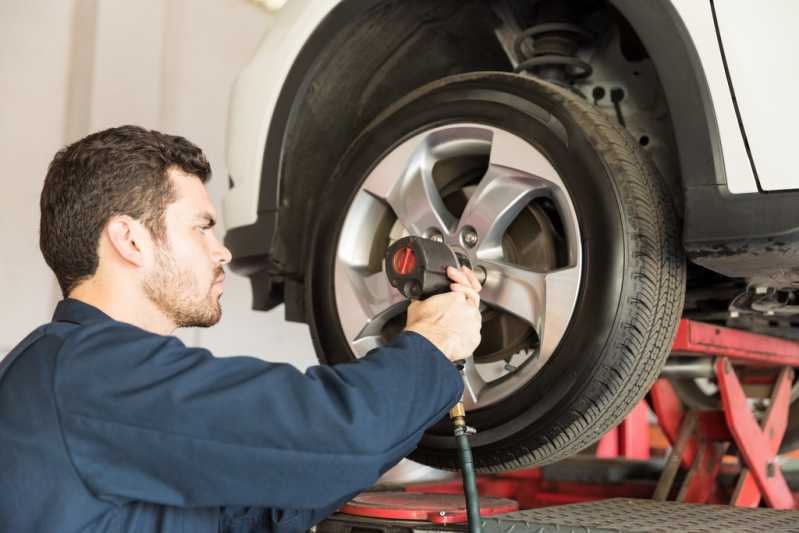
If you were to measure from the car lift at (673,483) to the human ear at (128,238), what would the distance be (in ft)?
1.84

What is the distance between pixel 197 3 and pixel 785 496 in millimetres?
2766

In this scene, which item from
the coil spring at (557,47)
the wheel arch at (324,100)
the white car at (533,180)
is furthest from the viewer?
the wheel arch at (324,100)

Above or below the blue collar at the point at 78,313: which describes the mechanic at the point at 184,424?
below

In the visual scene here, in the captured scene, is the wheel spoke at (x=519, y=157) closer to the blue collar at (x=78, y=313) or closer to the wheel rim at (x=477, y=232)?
the wheel rim at (x=477, y=232)

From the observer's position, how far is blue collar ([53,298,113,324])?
1.04 metres

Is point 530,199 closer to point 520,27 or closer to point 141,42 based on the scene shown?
point 520,27

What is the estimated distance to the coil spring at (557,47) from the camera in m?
1.51

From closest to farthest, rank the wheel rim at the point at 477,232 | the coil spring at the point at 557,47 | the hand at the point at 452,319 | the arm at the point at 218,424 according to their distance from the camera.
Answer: the arm at the point at 218,424
the hand at the point at 452,319
the wheel rim at the point at 477,232
the coil spring at the point at 557,47

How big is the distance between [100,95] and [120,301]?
2.04 meters

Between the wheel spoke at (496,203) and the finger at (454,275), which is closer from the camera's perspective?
the finger at (454,275)

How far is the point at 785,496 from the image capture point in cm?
198

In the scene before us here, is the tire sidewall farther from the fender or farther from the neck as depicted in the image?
the neck

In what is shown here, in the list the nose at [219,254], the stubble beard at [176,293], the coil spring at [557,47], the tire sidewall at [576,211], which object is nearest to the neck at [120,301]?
the stubble beard at [176,293]

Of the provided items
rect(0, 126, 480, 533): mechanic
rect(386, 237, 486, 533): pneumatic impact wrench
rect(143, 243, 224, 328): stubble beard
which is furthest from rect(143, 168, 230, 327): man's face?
rect(386, 237, 486, 533): pneumatic impact wrench
